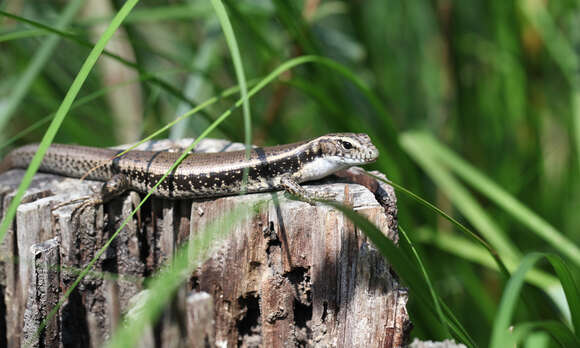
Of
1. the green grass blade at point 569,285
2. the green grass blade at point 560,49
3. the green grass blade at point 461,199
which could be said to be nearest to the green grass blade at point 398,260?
the green grass blade at point 569,285

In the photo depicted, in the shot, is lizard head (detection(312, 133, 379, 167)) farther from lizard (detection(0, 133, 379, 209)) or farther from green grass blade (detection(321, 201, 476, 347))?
green grass blade (detection(321, 201, 476, 347))

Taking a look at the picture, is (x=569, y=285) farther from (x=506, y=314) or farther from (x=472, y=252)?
(x=472, y=252)

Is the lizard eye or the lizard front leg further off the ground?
Result: the lizard eye

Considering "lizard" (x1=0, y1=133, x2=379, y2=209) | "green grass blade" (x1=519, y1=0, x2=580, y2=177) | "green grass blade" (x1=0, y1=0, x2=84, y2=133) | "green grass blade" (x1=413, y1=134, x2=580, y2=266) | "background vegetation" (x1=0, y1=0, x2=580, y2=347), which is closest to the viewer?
"green grass blade" (x1=0, y1=0, x2=84, y2=133)

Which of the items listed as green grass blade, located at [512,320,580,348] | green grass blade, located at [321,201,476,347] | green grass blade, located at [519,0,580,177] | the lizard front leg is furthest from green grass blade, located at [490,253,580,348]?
green grass blade, located at [519,0,580,177]

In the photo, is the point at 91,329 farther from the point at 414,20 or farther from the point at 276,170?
the point at 414,20

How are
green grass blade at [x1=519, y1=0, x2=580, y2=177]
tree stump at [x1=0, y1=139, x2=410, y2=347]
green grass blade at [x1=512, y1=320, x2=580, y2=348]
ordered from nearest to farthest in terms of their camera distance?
green grass blade at [x1=512, y1=320, x2=580, y2=348] → tree stump at [x1=0, y1=139, x2=410, y2=347] → green grass blade at [x1=519, y1=0, x2=580, y2=177]

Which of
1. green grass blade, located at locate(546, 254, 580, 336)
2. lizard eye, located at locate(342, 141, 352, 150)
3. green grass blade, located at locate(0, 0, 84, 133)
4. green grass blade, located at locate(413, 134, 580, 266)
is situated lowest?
green grass blade, located at locate(546, 254, 580, 336)

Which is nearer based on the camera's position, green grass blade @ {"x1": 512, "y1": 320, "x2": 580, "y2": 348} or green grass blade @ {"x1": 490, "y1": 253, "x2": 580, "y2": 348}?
green grass blade @ {"x1": 490, "y1": 253, "x2": 580, "y2": 348}
